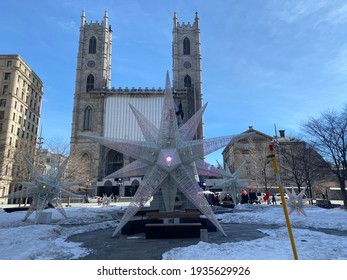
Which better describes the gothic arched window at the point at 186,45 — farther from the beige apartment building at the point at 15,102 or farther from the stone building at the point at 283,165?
the beige apartment building at the point at 15,102

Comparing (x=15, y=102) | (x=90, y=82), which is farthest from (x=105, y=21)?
(x=15, y=102)

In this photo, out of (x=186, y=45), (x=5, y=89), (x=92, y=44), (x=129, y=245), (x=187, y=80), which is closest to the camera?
(x=129, y=245)

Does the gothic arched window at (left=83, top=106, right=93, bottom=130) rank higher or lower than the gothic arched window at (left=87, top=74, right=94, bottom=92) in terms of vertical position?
lower

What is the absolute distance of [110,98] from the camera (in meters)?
62.3

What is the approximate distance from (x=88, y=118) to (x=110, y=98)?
26.3 ft

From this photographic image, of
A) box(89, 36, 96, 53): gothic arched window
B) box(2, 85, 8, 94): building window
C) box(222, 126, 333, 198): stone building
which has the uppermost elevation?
box(89, 36, 96, 53): gothic arched window

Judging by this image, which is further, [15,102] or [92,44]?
[92,44]

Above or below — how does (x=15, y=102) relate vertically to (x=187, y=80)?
below

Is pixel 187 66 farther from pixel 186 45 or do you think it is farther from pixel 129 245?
pixel 129 245

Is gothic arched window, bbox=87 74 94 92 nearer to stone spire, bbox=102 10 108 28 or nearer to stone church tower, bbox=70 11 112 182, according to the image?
stone church tower, bbox=70 11 112 182

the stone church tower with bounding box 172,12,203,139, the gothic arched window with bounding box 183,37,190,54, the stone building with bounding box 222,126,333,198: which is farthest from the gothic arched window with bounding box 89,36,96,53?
the stone building with bounding box 222,126,333,198

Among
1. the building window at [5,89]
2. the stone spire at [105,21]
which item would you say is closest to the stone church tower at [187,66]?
the stone spire at [105,21]

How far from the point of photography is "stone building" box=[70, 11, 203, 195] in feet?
192
